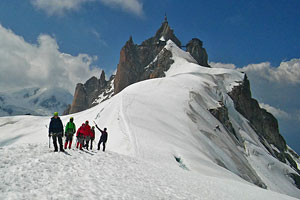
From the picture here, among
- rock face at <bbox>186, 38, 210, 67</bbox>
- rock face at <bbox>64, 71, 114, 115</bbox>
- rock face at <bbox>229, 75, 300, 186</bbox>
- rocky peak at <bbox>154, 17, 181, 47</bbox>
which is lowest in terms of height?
rock face at <bbox>229, 75, 300, 186</bbox>

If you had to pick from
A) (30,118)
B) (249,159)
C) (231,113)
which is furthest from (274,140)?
(30,118)

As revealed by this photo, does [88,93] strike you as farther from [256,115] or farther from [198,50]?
[256,115]

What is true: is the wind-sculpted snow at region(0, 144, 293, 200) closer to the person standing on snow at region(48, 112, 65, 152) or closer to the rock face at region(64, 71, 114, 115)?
the person standing on snow at region(48, 112, 65, 152)

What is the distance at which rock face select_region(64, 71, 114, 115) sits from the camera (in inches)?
6196

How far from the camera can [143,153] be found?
1953 centimetres

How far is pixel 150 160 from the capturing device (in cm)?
1817

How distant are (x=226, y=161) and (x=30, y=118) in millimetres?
39702

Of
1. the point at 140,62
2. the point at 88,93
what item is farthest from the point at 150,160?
the point at 88,93

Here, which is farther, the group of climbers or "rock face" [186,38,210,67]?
"rock face" [186,38,210,67]

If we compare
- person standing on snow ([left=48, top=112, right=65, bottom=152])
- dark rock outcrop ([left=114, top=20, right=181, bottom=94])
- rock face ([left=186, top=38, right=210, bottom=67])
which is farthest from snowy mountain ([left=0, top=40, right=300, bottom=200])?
rock face ([left=186, top=38, right=210, bottom=67])

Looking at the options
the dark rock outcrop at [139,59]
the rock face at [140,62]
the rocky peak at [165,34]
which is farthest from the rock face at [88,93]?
the rocky peak at [165,34]

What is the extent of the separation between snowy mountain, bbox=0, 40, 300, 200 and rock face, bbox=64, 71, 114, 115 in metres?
108

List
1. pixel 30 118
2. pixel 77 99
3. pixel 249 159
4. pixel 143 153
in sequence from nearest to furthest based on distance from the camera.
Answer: pixel 143 153 < pixel 249 159 < pixel 30 118 < pixel 77 99

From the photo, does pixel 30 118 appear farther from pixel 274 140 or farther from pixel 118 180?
pixel 274 140
